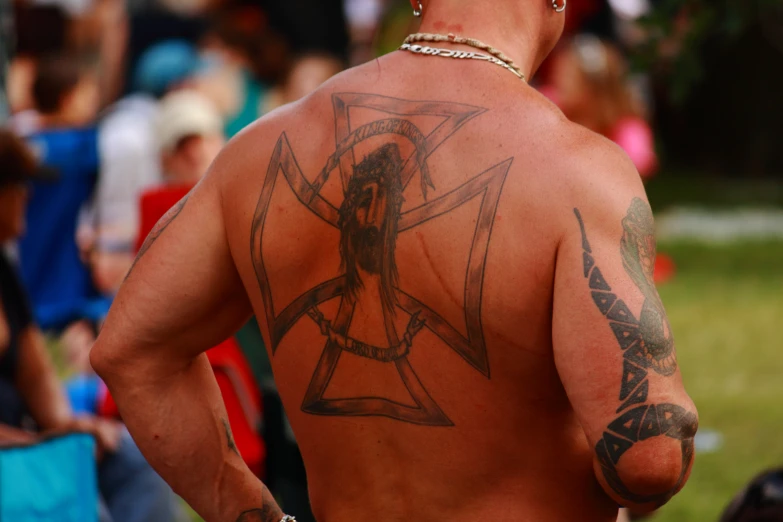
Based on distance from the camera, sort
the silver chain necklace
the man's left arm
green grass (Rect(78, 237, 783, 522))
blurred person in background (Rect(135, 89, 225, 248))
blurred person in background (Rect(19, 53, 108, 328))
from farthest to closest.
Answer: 1. blurred person in background (Rect(19, 53, 108, 328))
2. green grass (Rect(78, 237, 783, 522))
3. blurred person in background (Rect(135, 89, 225, 248))
4. the man's left arm
5. the silver chain necklace

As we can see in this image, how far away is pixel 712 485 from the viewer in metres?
6.17

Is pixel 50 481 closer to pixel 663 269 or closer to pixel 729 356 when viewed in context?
pixel 729 356

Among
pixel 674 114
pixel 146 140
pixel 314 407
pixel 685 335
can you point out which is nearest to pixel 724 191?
pixel 674 114

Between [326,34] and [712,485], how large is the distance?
8.85 meters

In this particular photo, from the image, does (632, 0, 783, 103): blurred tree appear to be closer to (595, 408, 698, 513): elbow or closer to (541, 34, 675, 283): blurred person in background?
(541, 34, 675, 283): blurred person in background

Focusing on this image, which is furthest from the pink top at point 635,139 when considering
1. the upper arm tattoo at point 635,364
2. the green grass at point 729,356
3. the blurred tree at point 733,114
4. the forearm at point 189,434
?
the upper arm tattoo at point 635,364

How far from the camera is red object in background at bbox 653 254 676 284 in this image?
35.8 feet

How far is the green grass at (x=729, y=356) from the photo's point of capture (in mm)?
6285

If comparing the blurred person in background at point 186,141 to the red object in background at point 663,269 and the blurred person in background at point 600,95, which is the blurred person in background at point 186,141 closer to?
the blurred person in background at point 600,95

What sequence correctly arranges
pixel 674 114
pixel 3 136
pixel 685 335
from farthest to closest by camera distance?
pixel 674 114, pixel 685 335, pixel 3 136

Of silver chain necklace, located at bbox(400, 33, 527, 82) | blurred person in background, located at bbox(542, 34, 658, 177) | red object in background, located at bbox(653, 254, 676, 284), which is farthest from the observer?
red object in background, located at bbox(653, 254, 676, 284)

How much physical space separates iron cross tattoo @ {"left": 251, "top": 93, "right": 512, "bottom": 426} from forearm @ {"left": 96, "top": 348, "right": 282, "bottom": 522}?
0.97 ft

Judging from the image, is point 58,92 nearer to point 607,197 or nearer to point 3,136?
point 3,136

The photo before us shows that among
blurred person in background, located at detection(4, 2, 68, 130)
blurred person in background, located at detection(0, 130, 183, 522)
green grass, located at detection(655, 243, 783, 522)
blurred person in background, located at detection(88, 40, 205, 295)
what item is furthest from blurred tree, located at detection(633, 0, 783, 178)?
blurred person in background, located at detection(0, 130, 183, 522)
